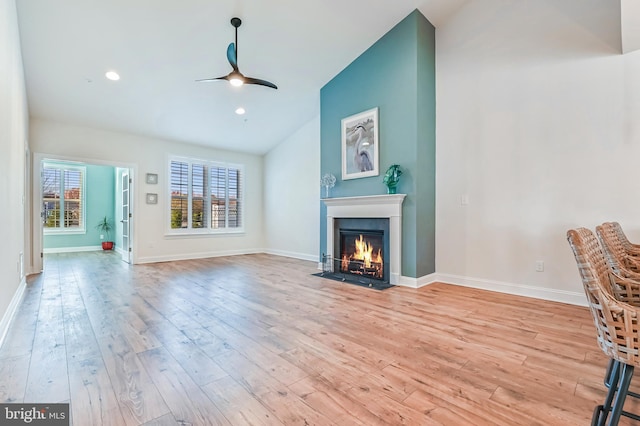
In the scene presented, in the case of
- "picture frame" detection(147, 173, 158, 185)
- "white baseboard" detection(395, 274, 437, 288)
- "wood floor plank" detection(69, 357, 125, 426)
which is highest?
"picture frame" detection(147, 173, 158, 185)

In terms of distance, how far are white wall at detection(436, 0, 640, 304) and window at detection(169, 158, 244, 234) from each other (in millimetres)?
5361

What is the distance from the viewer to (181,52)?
4.15 m

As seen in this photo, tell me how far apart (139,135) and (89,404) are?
20.1ft

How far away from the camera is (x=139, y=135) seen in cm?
632

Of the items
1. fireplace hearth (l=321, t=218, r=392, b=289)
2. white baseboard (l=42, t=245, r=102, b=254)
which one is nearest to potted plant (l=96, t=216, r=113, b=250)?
white baseboard (l=42, t=245, r=102, b=254)

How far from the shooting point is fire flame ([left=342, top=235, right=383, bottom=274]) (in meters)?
4.54

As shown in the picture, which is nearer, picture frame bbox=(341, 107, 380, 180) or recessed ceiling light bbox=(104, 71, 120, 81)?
recessed ceiling light bbox=(104, 71, 120, 81)

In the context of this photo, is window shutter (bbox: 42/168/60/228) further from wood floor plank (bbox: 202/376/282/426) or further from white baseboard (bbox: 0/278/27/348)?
wood floor plank (bbox: 202/376/282/426)

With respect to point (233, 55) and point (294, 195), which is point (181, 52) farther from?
point (294, 195)

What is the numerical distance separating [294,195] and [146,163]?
335cm

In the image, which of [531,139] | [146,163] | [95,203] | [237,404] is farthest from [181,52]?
[95,203]

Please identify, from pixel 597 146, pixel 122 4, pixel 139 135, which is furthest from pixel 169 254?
pixel 597 146

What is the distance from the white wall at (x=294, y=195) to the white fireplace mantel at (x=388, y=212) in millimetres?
1711

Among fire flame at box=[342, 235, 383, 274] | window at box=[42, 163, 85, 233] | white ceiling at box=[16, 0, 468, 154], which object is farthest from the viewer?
window at box=[42, 163, 85, 233]
